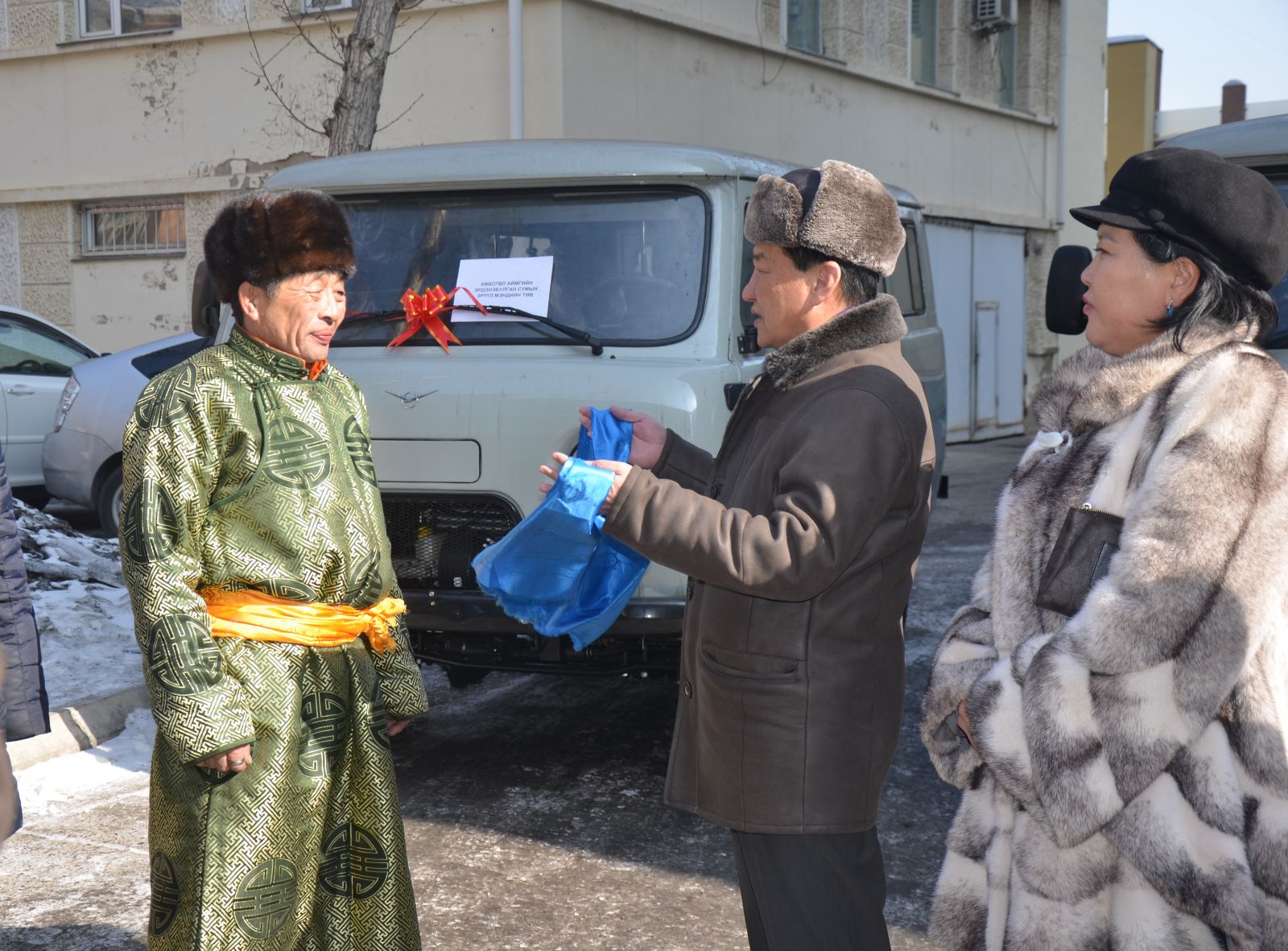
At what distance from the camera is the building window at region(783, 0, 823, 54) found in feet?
49.1

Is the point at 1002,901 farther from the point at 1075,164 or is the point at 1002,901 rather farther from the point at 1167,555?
the point at 1075,164

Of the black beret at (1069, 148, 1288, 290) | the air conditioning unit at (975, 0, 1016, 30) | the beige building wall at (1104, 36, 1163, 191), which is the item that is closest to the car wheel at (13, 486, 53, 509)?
the black beret at (1069, 148, 1288, 290)

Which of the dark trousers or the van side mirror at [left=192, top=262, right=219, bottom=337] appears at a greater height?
the van side mirror at [left=192, top=262, right=219, bottom=337]

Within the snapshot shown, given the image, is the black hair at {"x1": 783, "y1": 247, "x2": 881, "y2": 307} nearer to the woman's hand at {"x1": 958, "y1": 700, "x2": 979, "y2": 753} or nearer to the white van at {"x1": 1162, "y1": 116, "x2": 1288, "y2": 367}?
the woman's hand at {"x1": 958, "y1": 700, "x2": 979, "y2": 753}

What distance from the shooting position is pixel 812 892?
2.42 meters

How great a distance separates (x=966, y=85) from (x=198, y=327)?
14.8m

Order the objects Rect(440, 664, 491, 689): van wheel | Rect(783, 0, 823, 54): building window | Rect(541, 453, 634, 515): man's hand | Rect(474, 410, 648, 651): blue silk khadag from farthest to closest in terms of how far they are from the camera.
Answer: Rect(783, 0, 823, 54): building window → Rect(440, 664, 491, 689): van wheel → Rect(474, 410, 648, 651): blue silk khadag → Rect(541, 453, 634, 515): man's hand

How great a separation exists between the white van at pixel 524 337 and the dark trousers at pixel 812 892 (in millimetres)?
1961

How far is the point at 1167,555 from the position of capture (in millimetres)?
2023

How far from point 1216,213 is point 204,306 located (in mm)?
4306

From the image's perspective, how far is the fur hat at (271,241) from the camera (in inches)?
112

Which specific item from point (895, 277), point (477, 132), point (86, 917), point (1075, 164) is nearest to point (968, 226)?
point (1075, 164)

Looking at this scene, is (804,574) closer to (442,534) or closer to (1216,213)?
(1216,213)

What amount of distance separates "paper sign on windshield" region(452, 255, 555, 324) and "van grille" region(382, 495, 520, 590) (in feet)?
2.38
